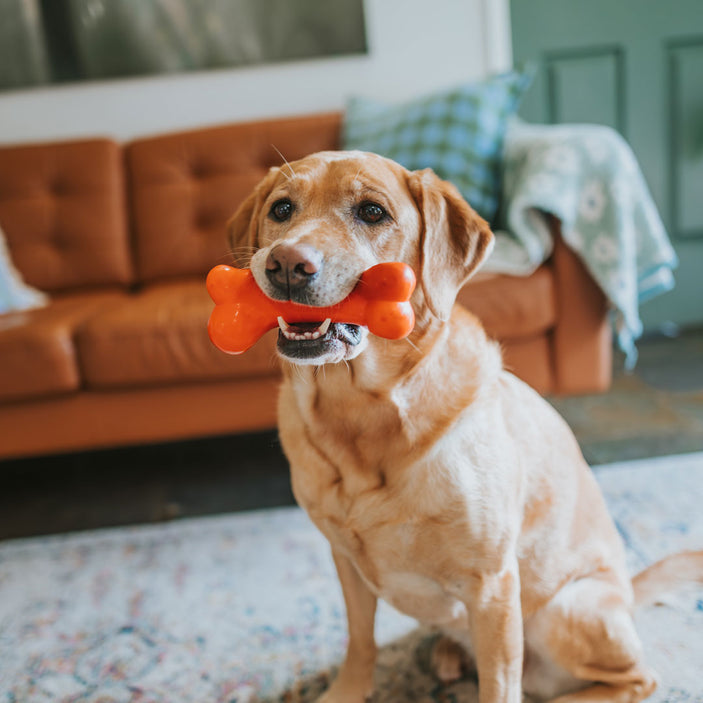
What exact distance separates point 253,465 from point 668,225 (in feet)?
7.71

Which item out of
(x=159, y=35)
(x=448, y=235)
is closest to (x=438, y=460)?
(x=448, y=235)

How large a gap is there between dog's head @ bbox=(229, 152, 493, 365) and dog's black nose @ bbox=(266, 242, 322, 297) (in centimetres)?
3

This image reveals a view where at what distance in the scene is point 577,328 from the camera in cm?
188

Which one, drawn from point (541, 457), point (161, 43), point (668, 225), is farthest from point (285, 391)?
point (668, 225)

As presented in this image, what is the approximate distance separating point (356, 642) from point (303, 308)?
63cm

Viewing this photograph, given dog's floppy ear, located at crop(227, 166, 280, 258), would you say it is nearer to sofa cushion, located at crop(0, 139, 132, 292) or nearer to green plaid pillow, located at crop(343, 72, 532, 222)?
green plaid pillow, located at crop(343, 72, 532, 222)

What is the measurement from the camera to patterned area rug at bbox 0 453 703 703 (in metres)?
1.18

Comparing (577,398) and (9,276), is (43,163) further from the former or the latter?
(577,398)

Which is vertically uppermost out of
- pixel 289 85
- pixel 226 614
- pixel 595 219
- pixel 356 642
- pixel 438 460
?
pixel 289 85

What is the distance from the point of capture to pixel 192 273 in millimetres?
2584

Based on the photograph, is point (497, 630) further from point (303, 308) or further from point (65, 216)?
point (65, 216)

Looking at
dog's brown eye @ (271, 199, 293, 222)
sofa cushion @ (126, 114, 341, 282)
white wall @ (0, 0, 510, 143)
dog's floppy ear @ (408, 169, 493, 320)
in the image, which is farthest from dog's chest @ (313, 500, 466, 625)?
white wall @ (0, 0, 510, 143)

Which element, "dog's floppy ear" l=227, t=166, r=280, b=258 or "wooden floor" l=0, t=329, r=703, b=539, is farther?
"wooden floor" l=0, t=329, r=703, b=539

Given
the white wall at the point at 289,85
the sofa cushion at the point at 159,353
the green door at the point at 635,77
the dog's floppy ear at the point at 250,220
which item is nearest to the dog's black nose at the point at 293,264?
the dog's floppy ear at the point at 250,220
